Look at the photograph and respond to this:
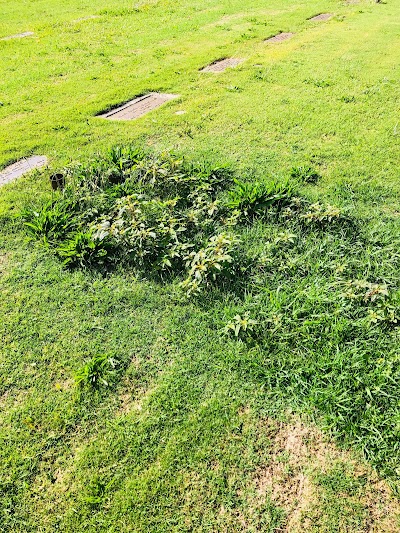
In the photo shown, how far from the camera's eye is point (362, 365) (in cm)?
294

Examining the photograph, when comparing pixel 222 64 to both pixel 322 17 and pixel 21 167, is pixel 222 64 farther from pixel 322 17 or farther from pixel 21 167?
pixel 322 17

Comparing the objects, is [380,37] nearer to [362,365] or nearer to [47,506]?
[362,365]

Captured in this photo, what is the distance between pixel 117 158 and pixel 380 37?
9249 millimetres

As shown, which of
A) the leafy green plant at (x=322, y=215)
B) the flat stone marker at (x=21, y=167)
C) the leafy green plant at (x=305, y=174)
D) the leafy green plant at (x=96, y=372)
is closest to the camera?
the leafy green plant at (x=96, y=372)

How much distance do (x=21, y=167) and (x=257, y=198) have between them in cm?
341

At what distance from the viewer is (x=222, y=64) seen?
9.43 meters

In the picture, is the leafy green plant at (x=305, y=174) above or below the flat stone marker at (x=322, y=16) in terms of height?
below

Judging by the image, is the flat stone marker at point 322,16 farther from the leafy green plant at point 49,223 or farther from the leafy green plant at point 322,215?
the leafy green plant at point 49,223

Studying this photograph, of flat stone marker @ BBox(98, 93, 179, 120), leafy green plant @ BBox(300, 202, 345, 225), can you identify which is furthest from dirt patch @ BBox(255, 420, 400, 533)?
flat stone marker @ BBox(98, 93, 179, 120)

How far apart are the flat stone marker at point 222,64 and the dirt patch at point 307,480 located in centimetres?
834

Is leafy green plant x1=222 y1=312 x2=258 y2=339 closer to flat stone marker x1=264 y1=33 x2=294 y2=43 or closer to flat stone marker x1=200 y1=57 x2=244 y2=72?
flat stone marker x1=200 y1=57 x2=244 y2=72

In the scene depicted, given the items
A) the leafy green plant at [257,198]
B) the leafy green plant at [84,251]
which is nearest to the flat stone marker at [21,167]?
the leafy green plant at [84,251]

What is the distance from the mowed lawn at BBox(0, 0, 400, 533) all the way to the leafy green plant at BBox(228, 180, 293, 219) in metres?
0.23

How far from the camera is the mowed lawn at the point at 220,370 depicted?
2.38 m
